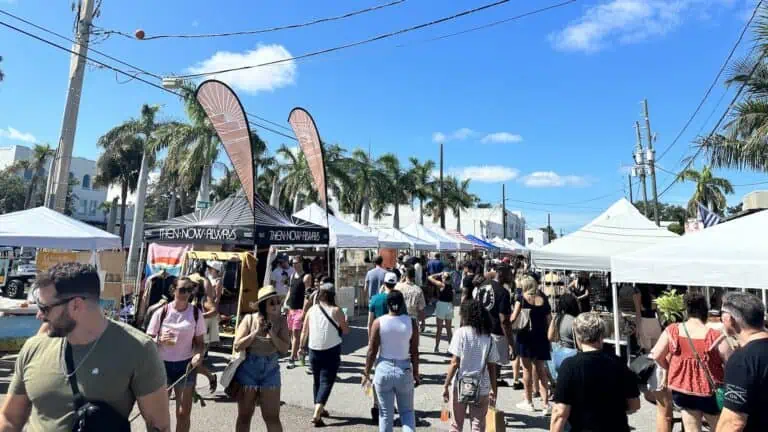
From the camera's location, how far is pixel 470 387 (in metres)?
3.93

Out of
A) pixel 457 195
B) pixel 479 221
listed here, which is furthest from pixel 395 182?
pixel 479 221

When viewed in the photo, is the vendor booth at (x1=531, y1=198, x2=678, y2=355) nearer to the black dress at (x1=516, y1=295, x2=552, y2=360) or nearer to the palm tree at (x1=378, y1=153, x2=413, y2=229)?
the black dress at (x1=516, y1=295, x2=552, y2=360)

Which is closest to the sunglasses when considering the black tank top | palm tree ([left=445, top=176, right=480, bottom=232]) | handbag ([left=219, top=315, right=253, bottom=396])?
handbag ([left=219, top=315, right=253, bottom=396])

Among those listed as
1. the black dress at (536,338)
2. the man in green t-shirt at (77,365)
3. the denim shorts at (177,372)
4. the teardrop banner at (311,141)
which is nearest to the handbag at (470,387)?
the black dress at (536,338)

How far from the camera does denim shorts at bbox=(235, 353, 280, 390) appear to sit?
12.2ft

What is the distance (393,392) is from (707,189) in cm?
3061

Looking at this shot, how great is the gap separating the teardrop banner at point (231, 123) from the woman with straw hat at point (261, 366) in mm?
5427

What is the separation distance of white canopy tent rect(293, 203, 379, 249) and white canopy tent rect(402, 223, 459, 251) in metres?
5.50

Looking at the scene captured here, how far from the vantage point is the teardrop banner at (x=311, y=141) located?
11383mm

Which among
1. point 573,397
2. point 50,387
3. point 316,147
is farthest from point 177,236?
point 573,397

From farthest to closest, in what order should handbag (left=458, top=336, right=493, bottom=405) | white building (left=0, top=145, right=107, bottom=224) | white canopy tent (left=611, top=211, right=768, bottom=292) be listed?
white building (left=0, top=145, right=107, bottom=224), white canopy tent (left=611, top=211, right=768, bottom=292), handbag (left=458, top=336, right=493, bottom=405)

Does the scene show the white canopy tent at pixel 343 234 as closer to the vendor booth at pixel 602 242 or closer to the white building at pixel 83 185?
the vendor booth at pixel 602 242

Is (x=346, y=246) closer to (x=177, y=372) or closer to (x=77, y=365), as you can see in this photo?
(x=177, y=372)

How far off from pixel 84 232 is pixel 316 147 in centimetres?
545
